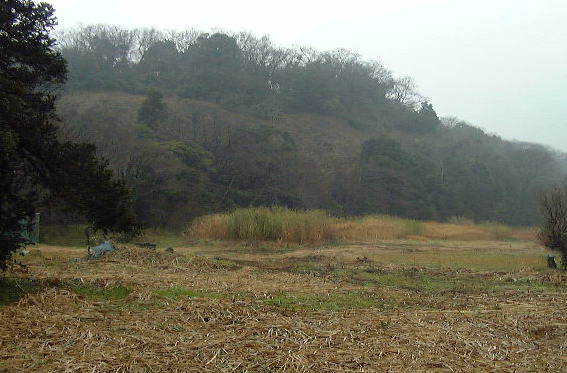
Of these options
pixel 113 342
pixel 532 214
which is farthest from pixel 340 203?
pixel 113 342

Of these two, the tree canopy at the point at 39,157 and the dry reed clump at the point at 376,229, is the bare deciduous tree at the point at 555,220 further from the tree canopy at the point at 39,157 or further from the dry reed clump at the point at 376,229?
the tree canopy at the point at 39,157

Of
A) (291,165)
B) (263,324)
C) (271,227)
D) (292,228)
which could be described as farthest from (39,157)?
(291,165)

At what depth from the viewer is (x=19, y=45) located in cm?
796

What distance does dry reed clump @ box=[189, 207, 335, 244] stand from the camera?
77.8 ft

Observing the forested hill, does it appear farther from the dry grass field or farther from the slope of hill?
the dry grass field

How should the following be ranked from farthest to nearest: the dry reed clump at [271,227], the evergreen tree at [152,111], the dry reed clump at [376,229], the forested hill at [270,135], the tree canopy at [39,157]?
the evergreen tree at [152,111] → the forested hill at [270,135] → the dry reed clump at [376,229] → the dry reed clump at [271,227] → the tree canopy at [39,157]

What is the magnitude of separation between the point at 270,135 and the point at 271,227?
18.0 meters

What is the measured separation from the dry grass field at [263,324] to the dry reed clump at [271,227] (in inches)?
478

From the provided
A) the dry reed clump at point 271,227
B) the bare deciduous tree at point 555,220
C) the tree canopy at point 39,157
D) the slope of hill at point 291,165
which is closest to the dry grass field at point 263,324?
the tree canopy at point 39,157

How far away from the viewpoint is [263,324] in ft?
19.3

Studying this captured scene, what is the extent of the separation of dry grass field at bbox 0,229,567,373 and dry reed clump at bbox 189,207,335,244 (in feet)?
39.9

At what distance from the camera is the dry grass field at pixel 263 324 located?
4.86m

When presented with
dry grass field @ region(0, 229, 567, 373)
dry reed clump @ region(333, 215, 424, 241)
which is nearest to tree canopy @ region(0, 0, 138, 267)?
dry grass field @ region(0, 229, 567, 373)

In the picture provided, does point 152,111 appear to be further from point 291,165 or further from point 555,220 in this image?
point 555,220
